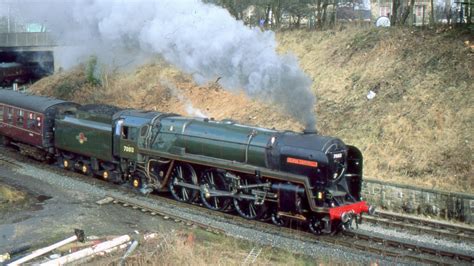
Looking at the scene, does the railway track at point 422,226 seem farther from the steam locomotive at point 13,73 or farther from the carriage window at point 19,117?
the steam locomotive at point 13,73

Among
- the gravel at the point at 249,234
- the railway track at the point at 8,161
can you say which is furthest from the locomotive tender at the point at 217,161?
the railway track at the point at 8,161

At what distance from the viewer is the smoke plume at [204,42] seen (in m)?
16.1

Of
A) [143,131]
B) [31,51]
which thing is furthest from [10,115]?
[31,51]

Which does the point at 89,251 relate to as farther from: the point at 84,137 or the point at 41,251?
the point at 84,137

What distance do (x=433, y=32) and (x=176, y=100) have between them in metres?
14.0

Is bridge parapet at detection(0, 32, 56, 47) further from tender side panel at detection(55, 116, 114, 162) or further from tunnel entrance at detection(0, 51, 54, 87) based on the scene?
tender side panel at detection(55, 116, 114, 162)

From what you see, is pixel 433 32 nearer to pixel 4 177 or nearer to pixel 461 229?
pixel 461 229

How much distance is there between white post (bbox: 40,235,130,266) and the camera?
1195 cm

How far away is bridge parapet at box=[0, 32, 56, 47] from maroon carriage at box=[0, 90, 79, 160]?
16.5 m

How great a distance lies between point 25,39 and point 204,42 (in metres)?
28.6

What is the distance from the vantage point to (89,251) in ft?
41.2

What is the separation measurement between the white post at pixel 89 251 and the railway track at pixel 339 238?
8.70 ft

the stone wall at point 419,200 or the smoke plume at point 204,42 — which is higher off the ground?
the smoke plume at point 204,42

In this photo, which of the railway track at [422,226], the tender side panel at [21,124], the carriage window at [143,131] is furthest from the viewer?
the tender side panel at [21,124]
